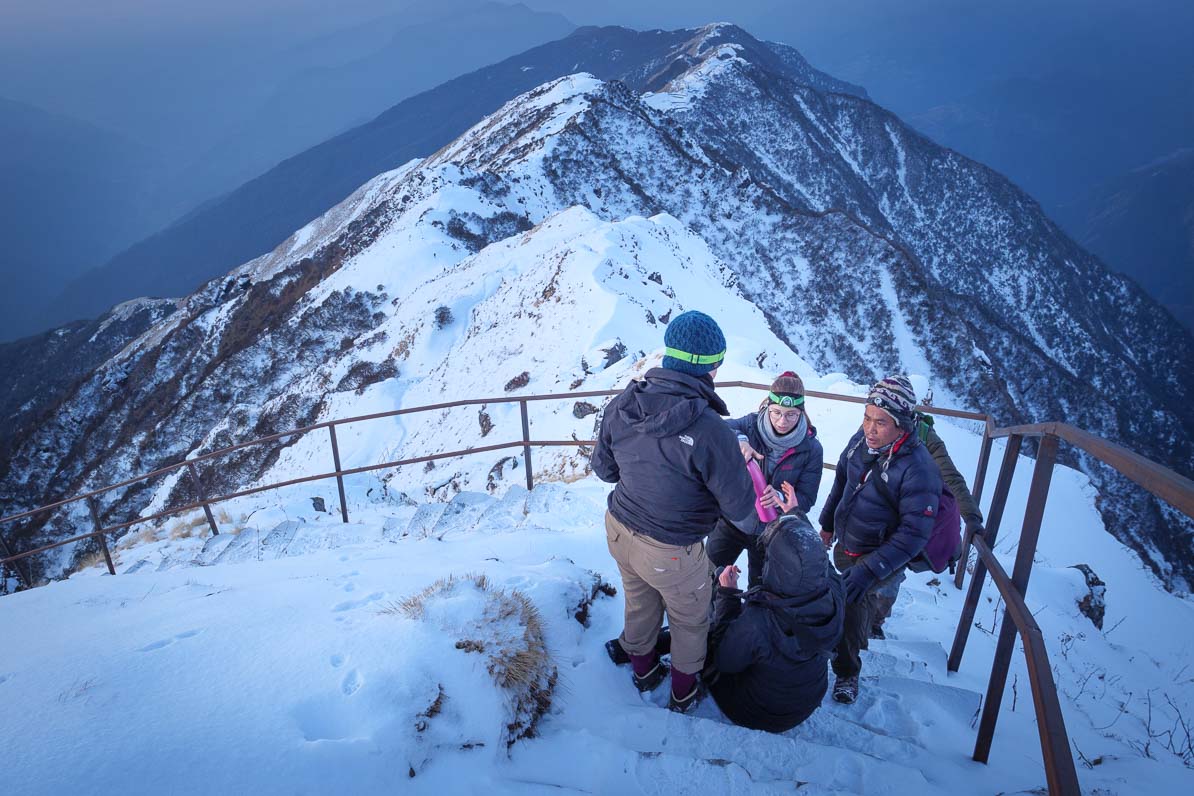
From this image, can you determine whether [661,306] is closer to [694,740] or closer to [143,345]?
[694,740]

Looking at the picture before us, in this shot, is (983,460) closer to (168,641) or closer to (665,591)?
(665,591)

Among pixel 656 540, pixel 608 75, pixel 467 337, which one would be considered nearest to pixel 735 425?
pixel 656 540

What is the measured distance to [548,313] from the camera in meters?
17.8

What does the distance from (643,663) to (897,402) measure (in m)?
2.01

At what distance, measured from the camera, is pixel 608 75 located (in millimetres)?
197000

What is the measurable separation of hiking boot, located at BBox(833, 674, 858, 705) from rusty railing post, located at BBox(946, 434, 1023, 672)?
790mm

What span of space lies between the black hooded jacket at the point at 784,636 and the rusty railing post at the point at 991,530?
103cm

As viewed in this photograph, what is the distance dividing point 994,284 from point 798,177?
113 ft

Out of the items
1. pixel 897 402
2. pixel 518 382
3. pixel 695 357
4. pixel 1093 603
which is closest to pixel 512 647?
pixel 695 357

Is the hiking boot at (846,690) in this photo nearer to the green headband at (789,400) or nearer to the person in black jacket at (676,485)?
the person in black jacket at (676,485)

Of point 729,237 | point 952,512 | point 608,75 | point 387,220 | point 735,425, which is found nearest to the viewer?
point 952,512

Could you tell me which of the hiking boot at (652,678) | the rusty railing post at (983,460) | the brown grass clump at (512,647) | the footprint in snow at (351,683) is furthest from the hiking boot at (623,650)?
the rusty railing post at (983,460)

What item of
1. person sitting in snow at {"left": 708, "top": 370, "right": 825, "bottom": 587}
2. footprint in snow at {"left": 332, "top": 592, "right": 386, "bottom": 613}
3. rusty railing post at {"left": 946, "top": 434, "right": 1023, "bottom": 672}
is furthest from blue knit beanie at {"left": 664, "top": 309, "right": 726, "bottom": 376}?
footprint in snow at {"left": 332, "top": 592, "right": 386, "bottom": 613}

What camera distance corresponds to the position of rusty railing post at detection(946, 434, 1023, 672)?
294 centimetres
